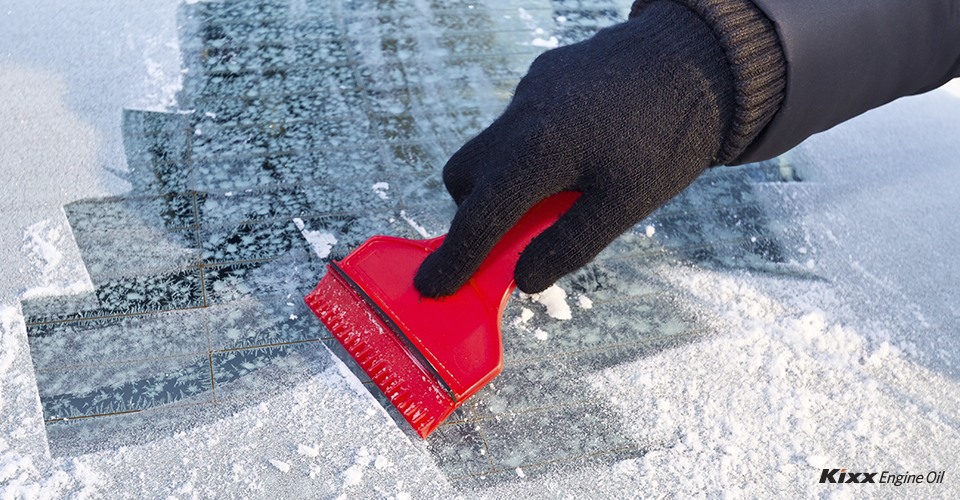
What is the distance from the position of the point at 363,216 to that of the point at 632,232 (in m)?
0.79

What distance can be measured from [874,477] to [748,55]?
995 millimetres

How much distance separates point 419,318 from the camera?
5.32 ft

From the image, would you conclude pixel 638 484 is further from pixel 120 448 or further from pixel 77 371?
pixel 77 371

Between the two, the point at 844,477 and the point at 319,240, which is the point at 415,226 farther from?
the point at 844,477

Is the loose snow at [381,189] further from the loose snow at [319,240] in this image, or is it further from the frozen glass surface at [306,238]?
the loose snow at [319,240]

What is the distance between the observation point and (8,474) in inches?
54.0

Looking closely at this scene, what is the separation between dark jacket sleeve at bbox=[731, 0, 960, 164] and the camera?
147 centimetres

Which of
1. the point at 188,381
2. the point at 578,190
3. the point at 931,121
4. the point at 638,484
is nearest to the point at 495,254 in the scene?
the point at 578,190

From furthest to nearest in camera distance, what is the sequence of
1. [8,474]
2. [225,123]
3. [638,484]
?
[225,123] < [638,484] < [8,474]

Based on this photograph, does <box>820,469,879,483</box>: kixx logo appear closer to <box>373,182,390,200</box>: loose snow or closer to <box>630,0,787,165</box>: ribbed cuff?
<box>630,0,787,165</box>: ribbed cuff

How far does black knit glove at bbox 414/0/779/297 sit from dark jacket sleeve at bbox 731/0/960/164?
122 mm

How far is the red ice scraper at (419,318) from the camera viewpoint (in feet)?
5.04

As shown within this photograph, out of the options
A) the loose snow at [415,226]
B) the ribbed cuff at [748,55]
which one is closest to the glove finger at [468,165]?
the loose snow at [415,226]

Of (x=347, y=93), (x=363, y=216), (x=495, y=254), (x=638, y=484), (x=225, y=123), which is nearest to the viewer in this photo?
(x=638, y=484)
